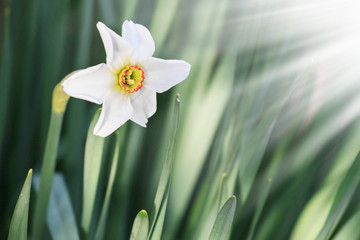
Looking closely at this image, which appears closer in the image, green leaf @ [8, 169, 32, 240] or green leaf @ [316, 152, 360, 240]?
green leaf @ [8, 169, 32, 240]

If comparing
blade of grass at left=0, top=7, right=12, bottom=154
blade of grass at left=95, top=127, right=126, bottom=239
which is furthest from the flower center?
blade of grass at left=0, top=7, right=12, bottom=154

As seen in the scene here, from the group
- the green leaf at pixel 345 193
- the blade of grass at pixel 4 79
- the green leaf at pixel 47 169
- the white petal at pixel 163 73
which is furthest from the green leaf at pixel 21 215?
the green leaf at pixel 345 193

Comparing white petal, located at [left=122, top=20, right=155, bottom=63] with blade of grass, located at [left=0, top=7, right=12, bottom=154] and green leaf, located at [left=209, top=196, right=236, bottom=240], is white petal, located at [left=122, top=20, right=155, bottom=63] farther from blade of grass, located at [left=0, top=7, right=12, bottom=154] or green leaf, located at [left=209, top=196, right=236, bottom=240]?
blade of grass, located at [left=0, top=7, right=12, bottom=154]

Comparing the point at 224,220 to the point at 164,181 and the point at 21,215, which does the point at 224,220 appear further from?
the point at 21,215

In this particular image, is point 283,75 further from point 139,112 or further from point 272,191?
point 139,112

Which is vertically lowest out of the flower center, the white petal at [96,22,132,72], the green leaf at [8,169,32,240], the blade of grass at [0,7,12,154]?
the green leaf at [8,169,32,240]

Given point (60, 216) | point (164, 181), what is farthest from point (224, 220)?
point (60, 216)

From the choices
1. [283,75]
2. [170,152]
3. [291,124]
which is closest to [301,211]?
[291,124]
